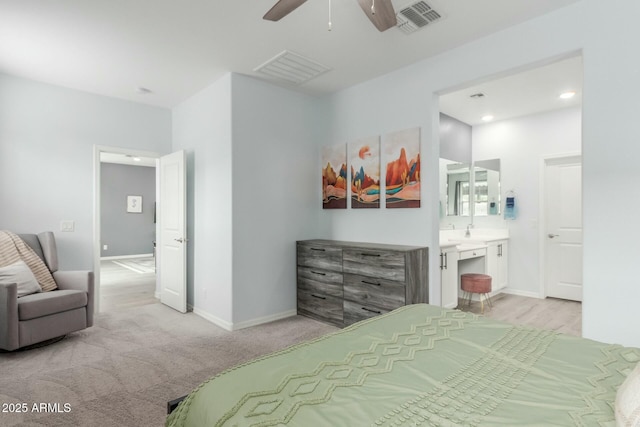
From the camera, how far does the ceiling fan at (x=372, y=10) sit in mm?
1826

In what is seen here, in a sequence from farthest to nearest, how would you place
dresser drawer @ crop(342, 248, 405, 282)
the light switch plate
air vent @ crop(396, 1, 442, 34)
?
the light switch plate
dresser drawer @ crop(342, 248, 405, 282)
air vent @ crop(396, 1, 442, 34)

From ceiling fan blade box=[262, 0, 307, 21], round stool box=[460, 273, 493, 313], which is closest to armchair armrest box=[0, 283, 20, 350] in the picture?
ceiling fan blade box=[262, 0, 307, 21]

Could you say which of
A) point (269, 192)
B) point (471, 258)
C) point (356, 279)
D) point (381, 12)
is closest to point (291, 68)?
point (269, 192)

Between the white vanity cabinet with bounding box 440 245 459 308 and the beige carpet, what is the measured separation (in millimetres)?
1324

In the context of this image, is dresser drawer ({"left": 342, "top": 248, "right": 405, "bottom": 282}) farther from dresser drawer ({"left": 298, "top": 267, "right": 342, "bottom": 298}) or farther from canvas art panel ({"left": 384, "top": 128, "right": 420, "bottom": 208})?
canvas art panel ({"left": 384, "top": 128, "right": 420, "bottom": 208})

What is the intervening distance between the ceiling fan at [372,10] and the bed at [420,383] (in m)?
1.71

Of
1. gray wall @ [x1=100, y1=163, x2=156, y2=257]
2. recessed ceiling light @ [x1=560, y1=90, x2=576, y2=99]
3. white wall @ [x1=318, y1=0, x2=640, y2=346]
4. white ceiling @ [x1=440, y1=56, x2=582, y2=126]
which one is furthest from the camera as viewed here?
gray wall @ [x1=100, y1=163, x2=156, y2=257]

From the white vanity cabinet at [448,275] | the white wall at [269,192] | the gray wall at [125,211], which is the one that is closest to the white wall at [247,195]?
the white wall at [269,192]

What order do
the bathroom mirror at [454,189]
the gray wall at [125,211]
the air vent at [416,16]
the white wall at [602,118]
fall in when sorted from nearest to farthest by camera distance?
the white wall at [602,118] → the air vent at [416,16] → the bathroom mirror at [454,189] → the gray wall at [125,211]

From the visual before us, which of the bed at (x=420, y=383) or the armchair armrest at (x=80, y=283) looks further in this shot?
the armchair armrest at (x=80, y=283)

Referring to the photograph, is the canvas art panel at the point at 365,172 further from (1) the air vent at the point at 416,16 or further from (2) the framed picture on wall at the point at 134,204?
(2) the framed picture on wall at the point at 134,204

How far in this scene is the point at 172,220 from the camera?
4566mm

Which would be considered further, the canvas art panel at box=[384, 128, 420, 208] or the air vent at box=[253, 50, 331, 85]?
the canvas art panel at box=[384, 128, 420, 208]

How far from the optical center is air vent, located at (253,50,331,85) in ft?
11.1
